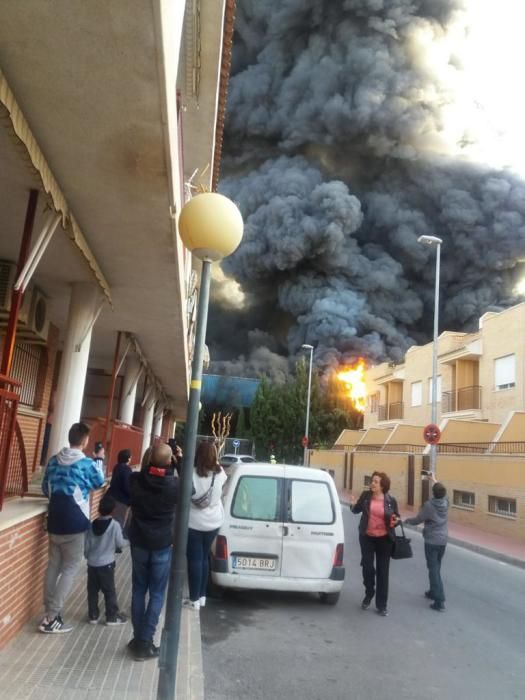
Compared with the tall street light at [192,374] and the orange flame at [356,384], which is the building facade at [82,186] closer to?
the tall street light at [192,374]

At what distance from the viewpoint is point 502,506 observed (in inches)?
640

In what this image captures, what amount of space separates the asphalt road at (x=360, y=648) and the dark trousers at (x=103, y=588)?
843 mm

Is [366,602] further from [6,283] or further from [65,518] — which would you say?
[6,283]

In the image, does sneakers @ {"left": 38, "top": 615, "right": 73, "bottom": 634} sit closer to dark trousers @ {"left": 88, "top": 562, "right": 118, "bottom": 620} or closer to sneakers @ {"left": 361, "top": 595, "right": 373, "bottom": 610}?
dark trousers @ {"left": 88, "top": 562, "right": 118, "bottom": 620}

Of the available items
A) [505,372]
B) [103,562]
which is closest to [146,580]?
[103,562]

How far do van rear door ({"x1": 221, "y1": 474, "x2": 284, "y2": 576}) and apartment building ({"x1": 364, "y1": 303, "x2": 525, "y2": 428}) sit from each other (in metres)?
15.7

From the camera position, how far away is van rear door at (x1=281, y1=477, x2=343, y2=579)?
6250mm

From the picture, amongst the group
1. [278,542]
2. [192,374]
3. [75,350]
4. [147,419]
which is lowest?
[278,542]

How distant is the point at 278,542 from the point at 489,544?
902cm

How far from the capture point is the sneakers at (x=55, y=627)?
4.52 m

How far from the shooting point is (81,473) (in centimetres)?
473

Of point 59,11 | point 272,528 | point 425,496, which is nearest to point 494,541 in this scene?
point 425,496

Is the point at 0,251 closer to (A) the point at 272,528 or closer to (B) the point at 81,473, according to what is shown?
(B) the point at 81,473

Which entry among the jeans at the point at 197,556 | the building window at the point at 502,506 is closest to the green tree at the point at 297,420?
the building window at the point at 502,506
